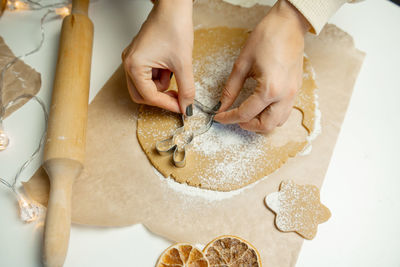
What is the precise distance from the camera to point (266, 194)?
131 cm

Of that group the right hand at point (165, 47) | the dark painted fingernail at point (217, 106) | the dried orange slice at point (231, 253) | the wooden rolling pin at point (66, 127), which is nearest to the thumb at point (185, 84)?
the right hand at point (165, 47)

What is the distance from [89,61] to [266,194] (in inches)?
37.8

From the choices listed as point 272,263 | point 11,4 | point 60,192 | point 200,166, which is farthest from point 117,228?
point 11,4

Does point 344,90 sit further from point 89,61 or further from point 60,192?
point 60,192

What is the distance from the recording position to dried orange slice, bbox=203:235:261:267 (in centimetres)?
116

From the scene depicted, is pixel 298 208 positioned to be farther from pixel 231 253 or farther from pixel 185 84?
pixel 185 84

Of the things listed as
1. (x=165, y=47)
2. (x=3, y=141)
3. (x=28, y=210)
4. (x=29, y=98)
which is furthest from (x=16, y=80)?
(x=165, y=47)

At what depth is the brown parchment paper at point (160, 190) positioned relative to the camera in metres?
1.24

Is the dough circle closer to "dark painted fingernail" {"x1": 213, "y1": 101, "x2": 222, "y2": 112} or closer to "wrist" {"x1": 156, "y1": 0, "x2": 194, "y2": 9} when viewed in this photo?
"dark painted fingernail" {"x1": 213, "y1": 101, "x2": 222, "y2": 112}

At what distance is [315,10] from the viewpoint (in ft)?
4.04

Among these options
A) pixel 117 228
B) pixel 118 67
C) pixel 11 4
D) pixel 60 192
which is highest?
pixel 11 4

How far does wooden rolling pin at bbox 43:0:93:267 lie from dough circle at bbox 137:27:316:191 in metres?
0.27

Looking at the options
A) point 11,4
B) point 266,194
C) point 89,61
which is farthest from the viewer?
point 11,4

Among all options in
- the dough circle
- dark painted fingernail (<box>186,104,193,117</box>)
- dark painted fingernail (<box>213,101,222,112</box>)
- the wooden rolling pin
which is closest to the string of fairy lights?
the wooden rolling pin
